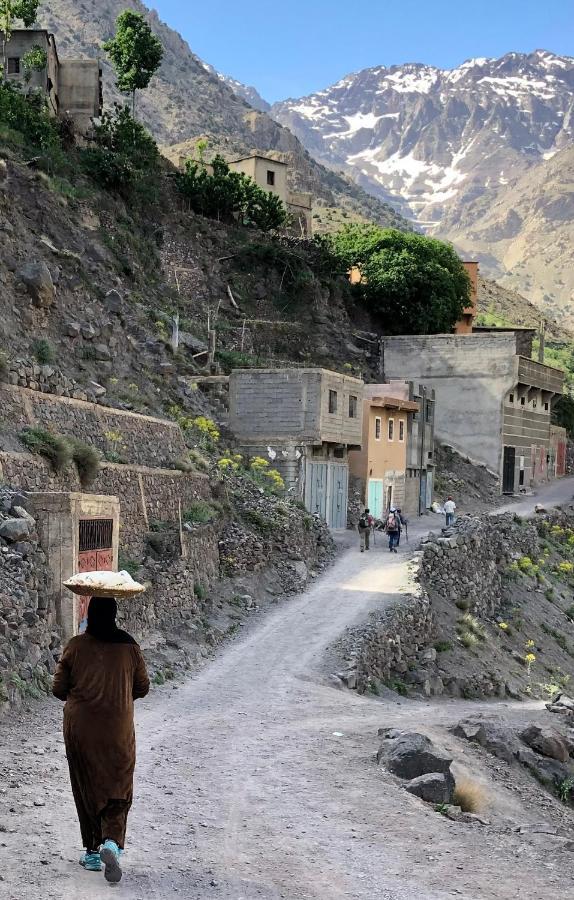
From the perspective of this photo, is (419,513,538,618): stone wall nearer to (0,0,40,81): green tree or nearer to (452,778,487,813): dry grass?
(452,778,487,813): dry grass

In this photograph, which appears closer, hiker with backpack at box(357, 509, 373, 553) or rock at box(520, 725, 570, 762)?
rock at box(520, 725, 570, 762)

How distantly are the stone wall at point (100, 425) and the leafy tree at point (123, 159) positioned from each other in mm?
25459

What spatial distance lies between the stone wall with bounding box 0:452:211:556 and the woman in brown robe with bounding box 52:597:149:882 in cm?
922

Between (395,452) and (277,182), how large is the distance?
3338cm

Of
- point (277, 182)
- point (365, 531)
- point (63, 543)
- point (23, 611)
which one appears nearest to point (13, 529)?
point (63, 543)

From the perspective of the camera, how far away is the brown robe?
7.62 meters

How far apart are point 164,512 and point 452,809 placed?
1345 centimetres

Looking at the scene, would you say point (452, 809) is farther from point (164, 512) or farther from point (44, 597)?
point (164, 512)

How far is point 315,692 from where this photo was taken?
1789cm

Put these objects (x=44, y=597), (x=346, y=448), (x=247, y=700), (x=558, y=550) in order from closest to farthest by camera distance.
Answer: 1. (x=44, y=597)
2. (x=247, y=700)
3. (x=346, y=448)
4. (x=558, y=550)

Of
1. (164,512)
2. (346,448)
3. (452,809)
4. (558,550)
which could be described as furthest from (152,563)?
(558,550)

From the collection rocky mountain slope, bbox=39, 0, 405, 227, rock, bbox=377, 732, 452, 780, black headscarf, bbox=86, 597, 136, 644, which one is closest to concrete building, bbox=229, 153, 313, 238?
rocky mountain slope, bbox=39, 0, 405, 227

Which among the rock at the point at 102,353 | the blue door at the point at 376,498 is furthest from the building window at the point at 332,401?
the rock at the point at 102,353

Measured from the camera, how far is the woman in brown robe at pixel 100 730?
300 inches
